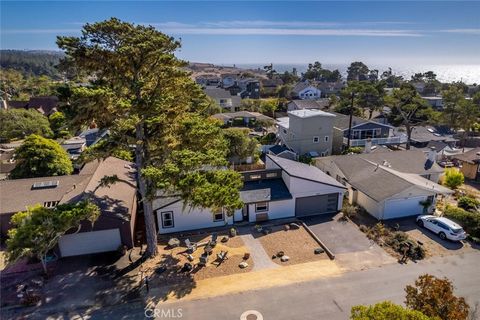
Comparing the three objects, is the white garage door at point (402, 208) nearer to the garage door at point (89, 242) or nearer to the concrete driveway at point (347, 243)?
the concrete driveway at point (347, 243)

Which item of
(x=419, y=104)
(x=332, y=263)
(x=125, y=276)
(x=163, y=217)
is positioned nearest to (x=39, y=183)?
(x=163, y=217)

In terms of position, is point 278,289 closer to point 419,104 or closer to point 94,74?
point 94,74

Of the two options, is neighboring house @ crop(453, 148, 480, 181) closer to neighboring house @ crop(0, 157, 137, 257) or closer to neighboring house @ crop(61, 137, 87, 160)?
neighboring house @ crop(0, 157, 137, 257)

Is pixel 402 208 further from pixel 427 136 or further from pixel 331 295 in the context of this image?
pixel 427 136

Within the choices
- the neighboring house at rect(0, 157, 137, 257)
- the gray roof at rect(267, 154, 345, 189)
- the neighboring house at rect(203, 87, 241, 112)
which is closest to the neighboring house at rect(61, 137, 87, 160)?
the neighboring house at rect(0, 157, 137, 257)

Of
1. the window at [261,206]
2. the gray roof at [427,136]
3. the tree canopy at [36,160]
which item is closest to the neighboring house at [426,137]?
the gray roof at [427,136]

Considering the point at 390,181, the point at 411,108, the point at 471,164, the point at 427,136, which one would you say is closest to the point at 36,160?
the point at 390,181
